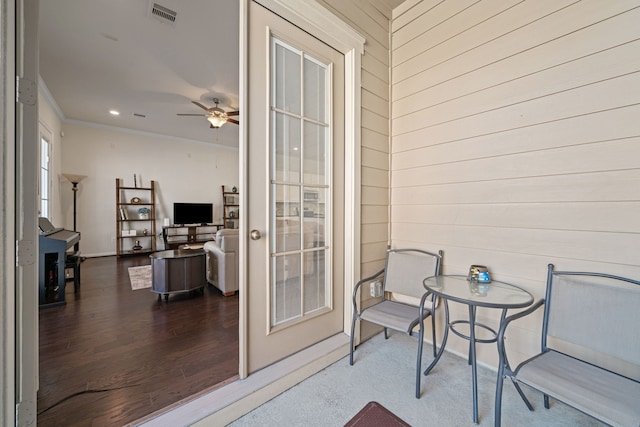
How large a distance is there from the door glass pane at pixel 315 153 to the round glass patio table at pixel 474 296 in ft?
3.69

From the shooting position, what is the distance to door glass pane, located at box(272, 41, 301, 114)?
1.79 meters

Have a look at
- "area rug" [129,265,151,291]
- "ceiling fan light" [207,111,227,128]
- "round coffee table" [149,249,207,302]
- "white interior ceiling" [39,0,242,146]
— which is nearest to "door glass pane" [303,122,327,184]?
"white interior ceiling" [39,0,242,146]

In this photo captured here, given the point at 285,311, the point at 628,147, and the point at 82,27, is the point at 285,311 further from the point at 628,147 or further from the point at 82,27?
the point at 82,27

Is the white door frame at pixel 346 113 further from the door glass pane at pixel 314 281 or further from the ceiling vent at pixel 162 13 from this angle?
the ceiling vent at pixel 162 13

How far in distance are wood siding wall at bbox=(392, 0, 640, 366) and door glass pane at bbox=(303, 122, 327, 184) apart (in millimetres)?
795

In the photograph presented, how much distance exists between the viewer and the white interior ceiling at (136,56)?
2453 millimetres

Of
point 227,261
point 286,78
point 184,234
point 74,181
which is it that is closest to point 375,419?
point 286,78

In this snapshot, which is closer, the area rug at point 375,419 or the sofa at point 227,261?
the area rug at point 375,419

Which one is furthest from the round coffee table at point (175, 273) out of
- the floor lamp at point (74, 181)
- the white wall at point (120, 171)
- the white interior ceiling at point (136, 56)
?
the white wall at point (120, 171)

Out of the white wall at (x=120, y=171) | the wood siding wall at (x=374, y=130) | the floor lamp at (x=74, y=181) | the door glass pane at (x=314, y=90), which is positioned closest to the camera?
the door glass pane at (x=314, y=90)

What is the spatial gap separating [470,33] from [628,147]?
1.28 m

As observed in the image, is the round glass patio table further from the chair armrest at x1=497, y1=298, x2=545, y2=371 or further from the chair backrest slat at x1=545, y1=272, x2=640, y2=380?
the chair backrest slat at x1=545, y1=272, x2=640, y2=380

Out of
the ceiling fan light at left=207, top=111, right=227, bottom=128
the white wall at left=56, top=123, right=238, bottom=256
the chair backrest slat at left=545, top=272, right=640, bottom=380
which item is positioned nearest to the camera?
the chair backrest slat at left=545, top=272, right=640, bottom=380

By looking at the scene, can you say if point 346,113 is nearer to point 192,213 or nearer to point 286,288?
point 286,288
